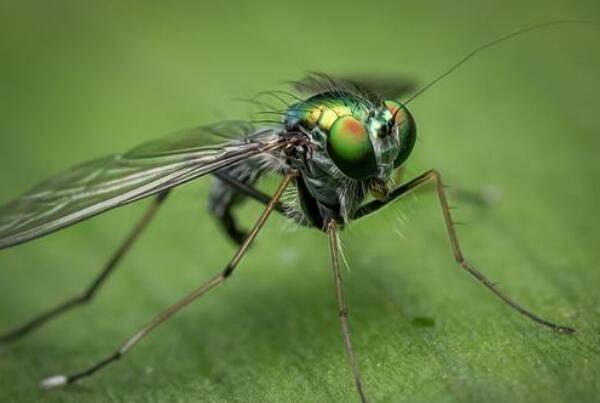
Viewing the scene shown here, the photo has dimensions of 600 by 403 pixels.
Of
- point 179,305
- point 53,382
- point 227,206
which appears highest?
point 227,206

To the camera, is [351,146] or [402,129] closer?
[351,146]

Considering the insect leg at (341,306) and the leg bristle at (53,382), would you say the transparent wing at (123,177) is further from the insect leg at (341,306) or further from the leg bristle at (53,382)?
the leg bristle at (53,382)

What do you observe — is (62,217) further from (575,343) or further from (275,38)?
(275,38)

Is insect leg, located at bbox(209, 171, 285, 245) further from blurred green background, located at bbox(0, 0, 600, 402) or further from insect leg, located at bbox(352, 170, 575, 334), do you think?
insect leg, located at bbox(352, 170, 575, 334)

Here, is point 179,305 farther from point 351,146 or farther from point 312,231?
point 312,231

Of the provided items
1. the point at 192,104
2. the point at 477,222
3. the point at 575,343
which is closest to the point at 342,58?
the point at 192,104

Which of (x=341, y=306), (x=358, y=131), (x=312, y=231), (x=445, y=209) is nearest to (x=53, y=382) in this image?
(x=341, y=306)

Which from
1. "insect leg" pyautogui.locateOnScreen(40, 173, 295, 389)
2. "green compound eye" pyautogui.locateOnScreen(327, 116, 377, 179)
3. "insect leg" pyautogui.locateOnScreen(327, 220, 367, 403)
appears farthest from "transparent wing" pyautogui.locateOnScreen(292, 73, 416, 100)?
"insect leg" pyautogui.locateOnScreen(327, 220, 367, 403)
